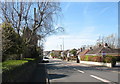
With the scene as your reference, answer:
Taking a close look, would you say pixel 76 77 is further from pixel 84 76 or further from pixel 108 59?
pixel 108 59

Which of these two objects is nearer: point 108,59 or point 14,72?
point 14,72

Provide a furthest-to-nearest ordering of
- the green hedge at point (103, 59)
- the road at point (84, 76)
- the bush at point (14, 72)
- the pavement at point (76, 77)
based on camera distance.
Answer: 1. the green hedge at point (103, 59)
2. the road at point (84, 76)
3. the pavement at point (76, 77)
4. the bush at point (14, 72)

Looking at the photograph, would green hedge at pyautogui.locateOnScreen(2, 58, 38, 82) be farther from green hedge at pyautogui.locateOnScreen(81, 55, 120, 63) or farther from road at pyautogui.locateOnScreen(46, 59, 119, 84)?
green hedge at pyautogui.locateOnScreen(81, 55, 120, 63)

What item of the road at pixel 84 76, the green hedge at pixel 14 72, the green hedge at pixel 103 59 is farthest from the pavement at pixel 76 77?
the green hedge at pixel 103 59

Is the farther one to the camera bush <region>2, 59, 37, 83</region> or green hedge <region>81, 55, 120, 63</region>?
green hedge <region>81, 55, 120, 63</region>

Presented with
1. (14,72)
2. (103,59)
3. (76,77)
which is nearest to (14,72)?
(14,72)

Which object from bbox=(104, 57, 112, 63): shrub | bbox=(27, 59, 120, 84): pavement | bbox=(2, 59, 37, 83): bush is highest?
bbox=(2, 59, 37, 83): bush

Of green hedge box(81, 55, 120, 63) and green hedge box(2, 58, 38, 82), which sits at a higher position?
green hedge box(2, 58, 38, 82)

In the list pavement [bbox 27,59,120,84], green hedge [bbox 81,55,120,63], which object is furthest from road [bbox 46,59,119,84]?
green hedge [bbox 81,55,120,63]

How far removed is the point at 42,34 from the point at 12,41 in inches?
660

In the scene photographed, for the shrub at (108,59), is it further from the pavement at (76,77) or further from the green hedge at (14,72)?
the green hedge at (14,72)

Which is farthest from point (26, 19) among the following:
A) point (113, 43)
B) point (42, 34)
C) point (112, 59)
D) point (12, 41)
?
point (113, 43)

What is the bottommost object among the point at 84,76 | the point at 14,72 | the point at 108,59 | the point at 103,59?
the point at 84,76

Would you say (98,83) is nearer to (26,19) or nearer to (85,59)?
(26,19)
